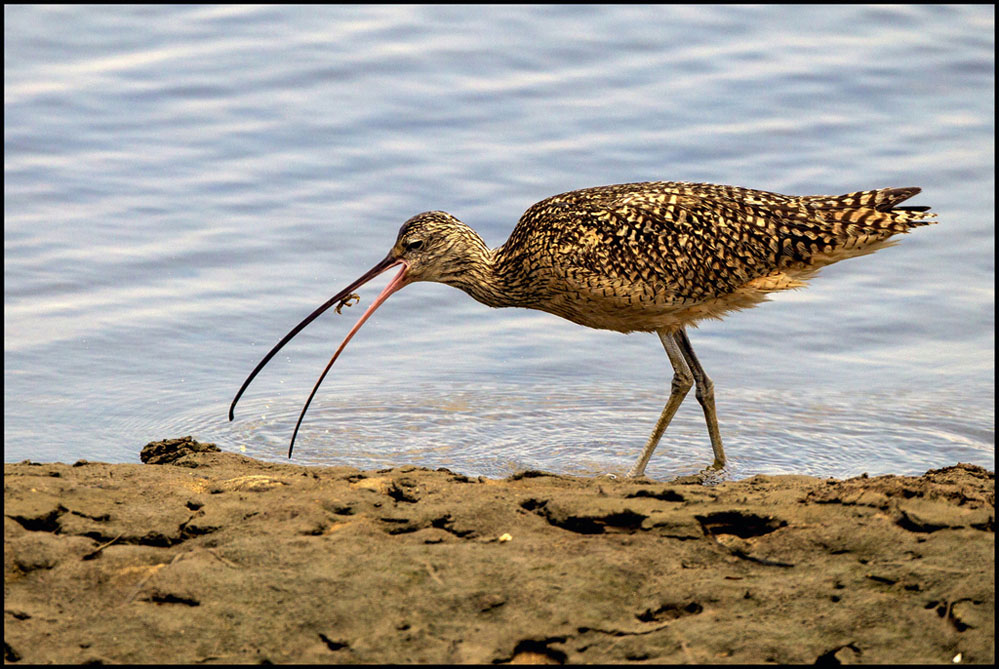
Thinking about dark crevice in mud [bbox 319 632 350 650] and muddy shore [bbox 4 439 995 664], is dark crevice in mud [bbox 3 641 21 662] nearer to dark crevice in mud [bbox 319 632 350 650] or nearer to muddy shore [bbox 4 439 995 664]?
muddy shore [bbox 4 439 995 664]

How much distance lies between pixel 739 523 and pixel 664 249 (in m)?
2.45

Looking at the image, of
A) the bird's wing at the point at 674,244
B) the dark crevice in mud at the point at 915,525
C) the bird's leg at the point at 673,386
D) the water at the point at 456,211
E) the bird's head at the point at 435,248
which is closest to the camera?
the dark crevice in mud at the point at 915,525

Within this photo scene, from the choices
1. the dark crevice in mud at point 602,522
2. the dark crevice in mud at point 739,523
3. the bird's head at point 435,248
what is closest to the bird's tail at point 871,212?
the bird's head at point 435,248

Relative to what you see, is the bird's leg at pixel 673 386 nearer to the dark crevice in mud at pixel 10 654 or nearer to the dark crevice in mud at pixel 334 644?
the dark crevice in mud at pixel 334 644

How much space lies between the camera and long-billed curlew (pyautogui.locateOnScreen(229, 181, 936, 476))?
6691 millimetres

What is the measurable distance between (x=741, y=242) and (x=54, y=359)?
4.29 meters

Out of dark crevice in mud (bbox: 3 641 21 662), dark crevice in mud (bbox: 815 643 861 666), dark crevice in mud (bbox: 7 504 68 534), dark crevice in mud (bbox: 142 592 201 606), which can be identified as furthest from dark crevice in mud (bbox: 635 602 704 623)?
dark crevice in mud (bbox: 7 504 68 534)

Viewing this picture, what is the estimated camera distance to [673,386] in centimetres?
725

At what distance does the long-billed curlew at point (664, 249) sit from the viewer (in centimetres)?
669

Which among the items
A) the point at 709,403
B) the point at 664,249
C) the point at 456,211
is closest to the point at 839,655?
the point at 664,249

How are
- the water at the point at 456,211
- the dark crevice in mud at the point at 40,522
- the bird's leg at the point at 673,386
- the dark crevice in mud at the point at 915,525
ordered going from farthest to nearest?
the water at the point at 456,211 → the bird's leg at the point at 673,386 → the dark crevice in mud at the point at 40,522 → the dark crevice in mud at the point at 915,525

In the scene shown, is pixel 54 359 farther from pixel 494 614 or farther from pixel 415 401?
pixel 494 614

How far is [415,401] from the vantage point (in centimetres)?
799

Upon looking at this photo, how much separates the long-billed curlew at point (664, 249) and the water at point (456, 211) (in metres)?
0.87
